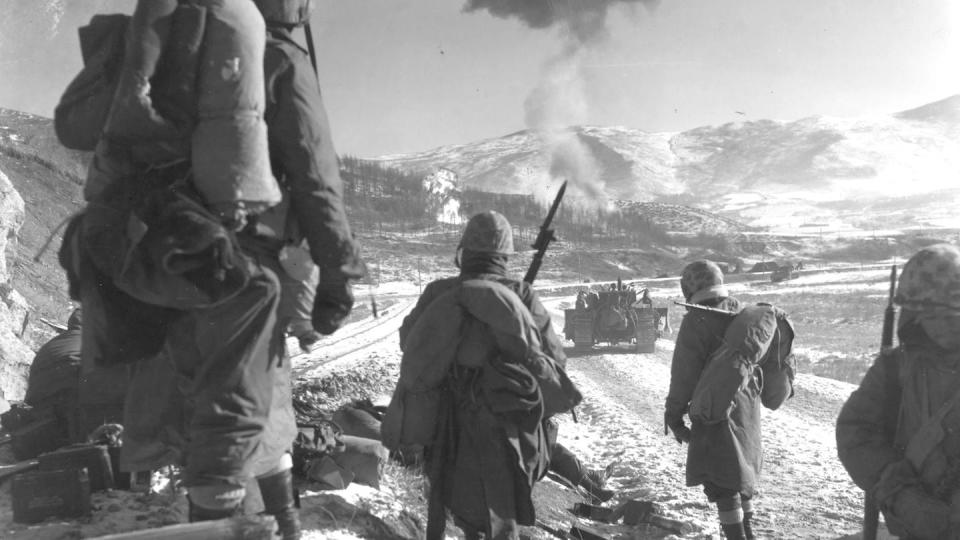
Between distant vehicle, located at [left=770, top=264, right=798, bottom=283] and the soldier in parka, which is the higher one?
the soldier in parka

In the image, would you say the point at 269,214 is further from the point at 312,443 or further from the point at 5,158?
the point at 5,158

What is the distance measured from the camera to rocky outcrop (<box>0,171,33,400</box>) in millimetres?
6688

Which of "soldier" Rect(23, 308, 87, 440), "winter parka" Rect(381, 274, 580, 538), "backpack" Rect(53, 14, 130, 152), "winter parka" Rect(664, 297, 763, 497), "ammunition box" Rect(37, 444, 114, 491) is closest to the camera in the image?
"backpack" Rect(53, 14, 130, 152)

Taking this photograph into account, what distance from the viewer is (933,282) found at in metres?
2.54

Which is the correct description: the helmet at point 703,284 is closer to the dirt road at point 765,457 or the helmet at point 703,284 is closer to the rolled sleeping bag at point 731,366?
the rolled sleeping bag at point 731,366

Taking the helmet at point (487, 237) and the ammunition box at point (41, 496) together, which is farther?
the helmet at point (487, 237)

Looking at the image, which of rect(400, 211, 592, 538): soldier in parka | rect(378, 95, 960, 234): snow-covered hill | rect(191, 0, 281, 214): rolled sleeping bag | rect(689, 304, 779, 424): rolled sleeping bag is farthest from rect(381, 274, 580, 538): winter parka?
rect(378, 95, 960, 234): snow-covered hill

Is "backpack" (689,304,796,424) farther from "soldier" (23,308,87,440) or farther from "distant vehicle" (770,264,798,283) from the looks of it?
"distant vehicle" (770,264,798,283)

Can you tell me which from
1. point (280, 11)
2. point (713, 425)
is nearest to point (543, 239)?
point (713, 425)

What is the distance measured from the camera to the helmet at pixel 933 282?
2.51m

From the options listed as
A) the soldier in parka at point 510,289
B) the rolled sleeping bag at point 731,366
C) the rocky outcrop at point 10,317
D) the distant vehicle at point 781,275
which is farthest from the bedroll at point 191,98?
the distant vehicle at point 781,275

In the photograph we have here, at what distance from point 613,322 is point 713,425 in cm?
1328

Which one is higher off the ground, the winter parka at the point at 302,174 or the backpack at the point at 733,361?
the winter parka at the point at 302,174

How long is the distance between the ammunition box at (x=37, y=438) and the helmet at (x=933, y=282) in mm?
3831
